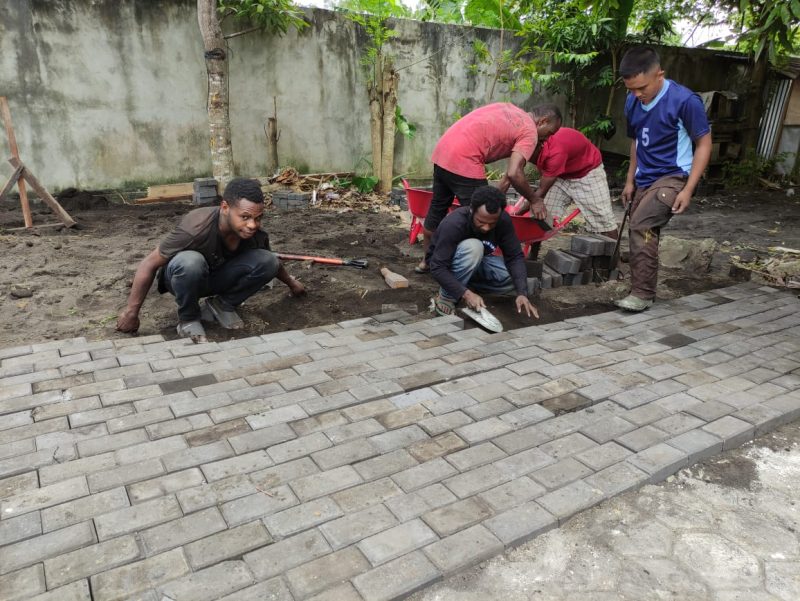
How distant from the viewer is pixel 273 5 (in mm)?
7977

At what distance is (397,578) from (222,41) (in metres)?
7.79

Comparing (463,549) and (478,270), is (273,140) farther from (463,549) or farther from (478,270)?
(463,549)

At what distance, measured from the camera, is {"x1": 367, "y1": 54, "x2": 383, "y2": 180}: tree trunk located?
9.28 meters

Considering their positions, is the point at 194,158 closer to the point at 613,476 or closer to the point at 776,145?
the point at 613,476

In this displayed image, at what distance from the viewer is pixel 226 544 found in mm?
1820

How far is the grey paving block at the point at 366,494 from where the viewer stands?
6.64 ft

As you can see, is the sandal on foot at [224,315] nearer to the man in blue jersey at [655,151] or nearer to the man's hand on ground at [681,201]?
the man in blue jersey at [655,151]

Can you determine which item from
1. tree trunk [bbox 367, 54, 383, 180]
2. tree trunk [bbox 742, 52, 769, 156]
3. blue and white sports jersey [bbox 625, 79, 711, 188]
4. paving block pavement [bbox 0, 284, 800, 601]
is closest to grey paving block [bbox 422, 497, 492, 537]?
paving block pavement [bbox 0, 284, 800, 601]

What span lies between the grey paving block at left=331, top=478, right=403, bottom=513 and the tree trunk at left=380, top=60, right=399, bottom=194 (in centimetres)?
794

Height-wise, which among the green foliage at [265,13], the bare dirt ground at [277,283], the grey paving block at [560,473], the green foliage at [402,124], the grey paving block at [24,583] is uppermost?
the green foliage at [265,13]

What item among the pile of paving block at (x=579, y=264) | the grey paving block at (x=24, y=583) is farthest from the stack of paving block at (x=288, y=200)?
the grey paving block at (x=24, y=583)

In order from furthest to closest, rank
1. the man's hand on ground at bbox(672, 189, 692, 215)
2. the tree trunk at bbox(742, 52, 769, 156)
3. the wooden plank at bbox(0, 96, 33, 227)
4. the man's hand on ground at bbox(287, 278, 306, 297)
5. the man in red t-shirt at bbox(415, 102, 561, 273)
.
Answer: the tree trunk at bbox(742, 52, 769, 156)
the wooden plank at bbox(0, 96, 33, 227)
the man in red t-shirt at bbox(415, 102, 561, 273)
the man's hand on ground at bbox(287, 278, 306, 297)
the man's hand on ground at bbox(672, 189, 692, 215)

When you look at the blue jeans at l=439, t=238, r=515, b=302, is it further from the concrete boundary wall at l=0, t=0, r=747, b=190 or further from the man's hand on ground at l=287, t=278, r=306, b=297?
the concrete boundary wall at l=0, t=0, r=747, b=190

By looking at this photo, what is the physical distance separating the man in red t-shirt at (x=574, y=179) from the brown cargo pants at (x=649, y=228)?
886mm
